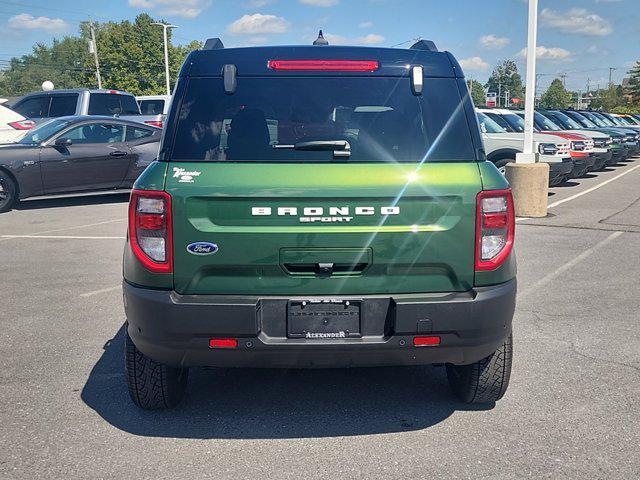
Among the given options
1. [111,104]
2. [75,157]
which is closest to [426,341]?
[75,157]

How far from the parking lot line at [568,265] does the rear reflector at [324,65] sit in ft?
12.2

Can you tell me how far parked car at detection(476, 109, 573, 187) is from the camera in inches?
553

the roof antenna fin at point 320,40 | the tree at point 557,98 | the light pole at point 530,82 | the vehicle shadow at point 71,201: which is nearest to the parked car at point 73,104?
the vehicle shadow at point 71,201

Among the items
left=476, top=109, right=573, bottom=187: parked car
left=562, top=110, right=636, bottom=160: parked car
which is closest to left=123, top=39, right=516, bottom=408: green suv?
left=476, top=109, right=573, bottom=187: parked car

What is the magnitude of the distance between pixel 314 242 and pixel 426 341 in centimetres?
71

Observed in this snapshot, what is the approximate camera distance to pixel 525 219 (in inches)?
452

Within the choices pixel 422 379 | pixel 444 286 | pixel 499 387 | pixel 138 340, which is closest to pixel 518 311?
pixel 422 379

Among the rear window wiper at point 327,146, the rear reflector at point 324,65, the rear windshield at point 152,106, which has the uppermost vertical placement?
the rear windshield at point 152,106

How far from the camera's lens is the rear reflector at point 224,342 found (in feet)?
10.4

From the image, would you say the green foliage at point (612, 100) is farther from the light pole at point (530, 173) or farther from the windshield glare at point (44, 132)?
the windshield glare at point (44, 132)

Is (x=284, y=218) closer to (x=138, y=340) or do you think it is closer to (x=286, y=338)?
(x=286, y=338)

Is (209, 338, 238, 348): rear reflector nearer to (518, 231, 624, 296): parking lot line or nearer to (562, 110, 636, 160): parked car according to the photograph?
(518, 231, 624, 296): parking lot line

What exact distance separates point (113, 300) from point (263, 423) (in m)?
3.03

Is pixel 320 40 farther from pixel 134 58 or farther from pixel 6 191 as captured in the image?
pixel 134 58
